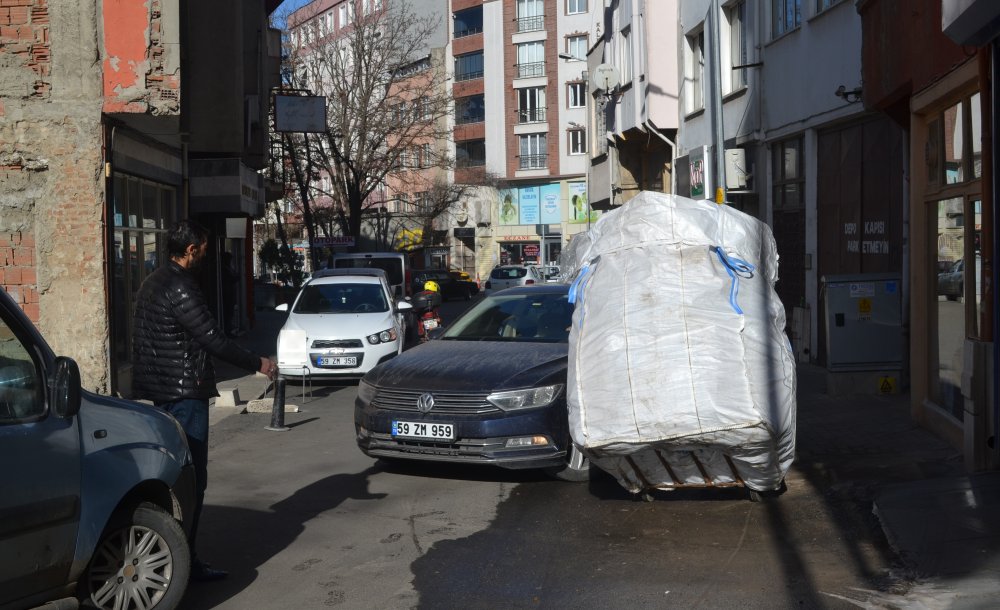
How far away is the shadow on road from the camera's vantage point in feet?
19.9

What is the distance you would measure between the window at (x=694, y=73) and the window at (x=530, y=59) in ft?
136

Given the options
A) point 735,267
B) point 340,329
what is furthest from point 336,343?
point 735,267

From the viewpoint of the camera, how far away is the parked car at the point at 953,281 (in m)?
9.34

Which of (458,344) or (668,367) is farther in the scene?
(458,344)

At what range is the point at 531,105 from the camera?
6738 centimetres

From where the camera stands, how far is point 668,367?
691cm

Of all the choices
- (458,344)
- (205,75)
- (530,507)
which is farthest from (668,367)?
(205,75)

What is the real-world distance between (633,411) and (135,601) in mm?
3196

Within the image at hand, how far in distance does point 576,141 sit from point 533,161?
10.2ft

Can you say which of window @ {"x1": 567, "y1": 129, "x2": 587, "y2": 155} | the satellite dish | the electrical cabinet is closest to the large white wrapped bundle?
the electrical cabinet

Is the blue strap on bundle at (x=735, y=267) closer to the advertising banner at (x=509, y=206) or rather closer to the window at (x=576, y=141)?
the window at (x=576, y=141)

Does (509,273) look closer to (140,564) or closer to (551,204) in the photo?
(551,204)

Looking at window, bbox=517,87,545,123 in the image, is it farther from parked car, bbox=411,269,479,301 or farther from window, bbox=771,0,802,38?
window, bbox=771,0,802,38

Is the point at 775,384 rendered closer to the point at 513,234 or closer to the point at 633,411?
the point at 633,411
